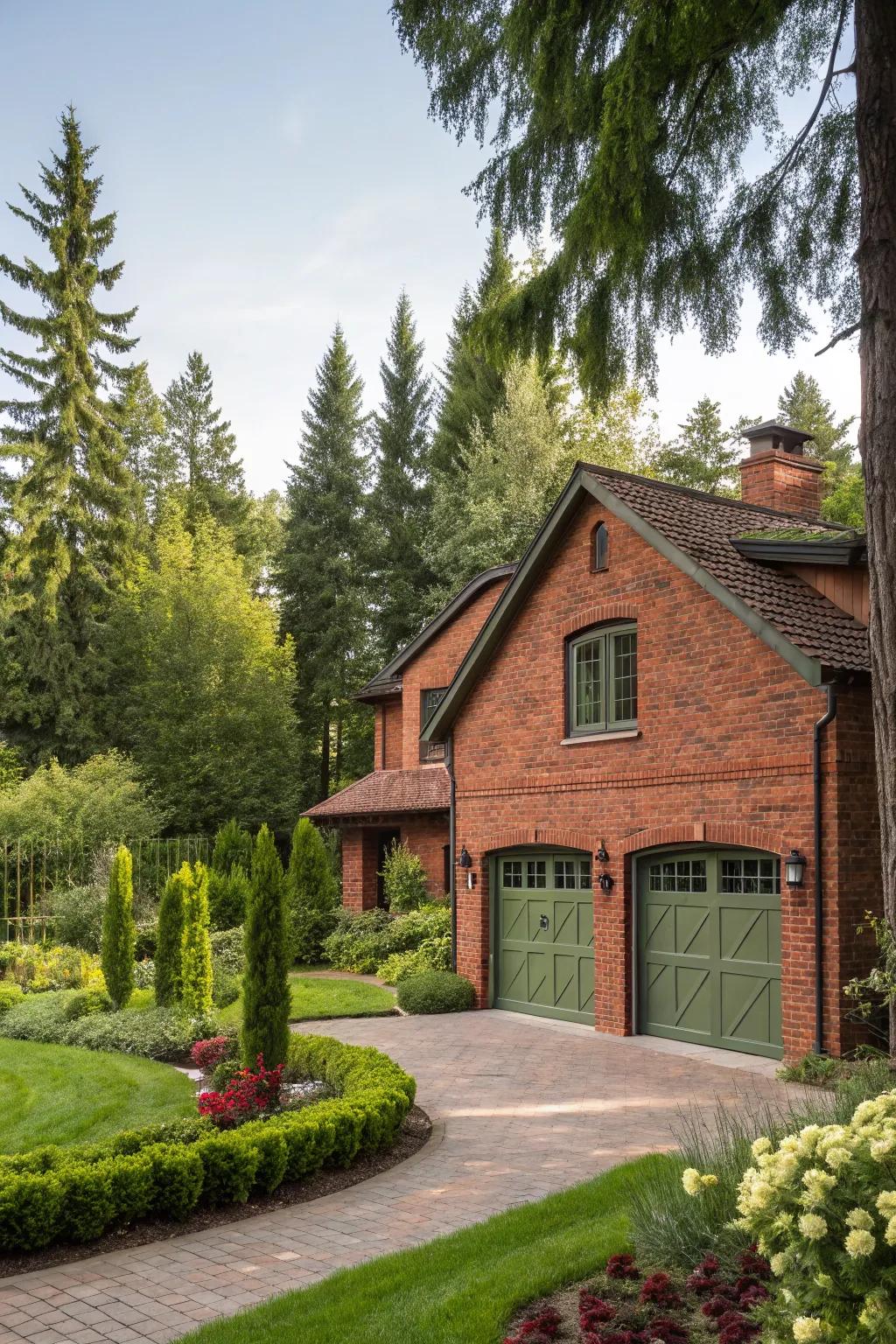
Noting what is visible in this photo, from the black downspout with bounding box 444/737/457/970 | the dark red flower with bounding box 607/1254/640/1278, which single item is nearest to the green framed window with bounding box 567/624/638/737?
the black downspout with bounding box 444/737/457/970

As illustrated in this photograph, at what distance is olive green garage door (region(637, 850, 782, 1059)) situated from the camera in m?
12.6

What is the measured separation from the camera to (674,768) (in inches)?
542

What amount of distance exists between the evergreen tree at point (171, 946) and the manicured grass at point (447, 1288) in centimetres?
947

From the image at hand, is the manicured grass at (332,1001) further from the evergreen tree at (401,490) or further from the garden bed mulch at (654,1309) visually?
the evergreen tree at (401,490)

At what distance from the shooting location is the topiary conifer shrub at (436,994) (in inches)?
654

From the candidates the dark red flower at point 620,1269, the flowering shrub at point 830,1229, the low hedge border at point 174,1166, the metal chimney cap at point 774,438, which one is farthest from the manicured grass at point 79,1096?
the metal chimney cap at point 774,438

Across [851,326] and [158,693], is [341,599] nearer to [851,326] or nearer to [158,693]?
[158,693]

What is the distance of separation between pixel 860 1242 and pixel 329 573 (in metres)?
38.0

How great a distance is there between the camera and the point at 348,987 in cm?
1898

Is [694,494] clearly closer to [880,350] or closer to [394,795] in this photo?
[880,350]

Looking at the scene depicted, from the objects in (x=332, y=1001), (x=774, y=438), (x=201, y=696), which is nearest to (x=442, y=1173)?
(x=332, y=1001)

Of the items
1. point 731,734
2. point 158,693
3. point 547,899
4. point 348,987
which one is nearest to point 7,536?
point 158,693

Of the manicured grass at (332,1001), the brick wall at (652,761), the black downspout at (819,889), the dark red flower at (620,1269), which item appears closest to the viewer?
the dark red flower at (620,1269)

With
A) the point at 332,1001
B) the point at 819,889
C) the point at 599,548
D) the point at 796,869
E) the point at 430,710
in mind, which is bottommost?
the point at 332,1001
